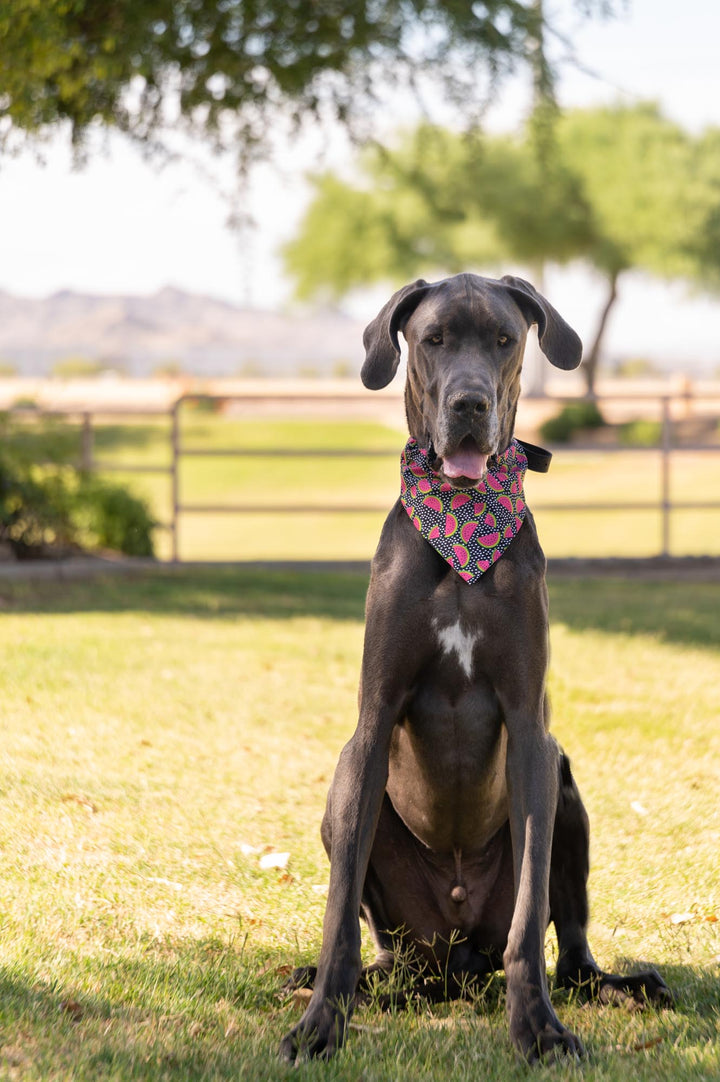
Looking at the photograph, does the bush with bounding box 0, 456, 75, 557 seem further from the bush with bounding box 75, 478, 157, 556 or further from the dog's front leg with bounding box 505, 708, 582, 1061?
the dog's front leg with bounding box 505, 708, 582, 1061

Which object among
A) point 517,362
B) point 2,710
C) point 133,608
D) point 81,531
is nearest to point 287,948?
point 517,362

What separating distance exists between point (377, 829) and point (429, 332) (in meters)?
1.29

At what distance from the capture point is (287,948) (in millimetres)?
3660

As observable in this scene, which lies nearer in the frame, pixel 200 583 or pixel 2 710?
pixel 2 710

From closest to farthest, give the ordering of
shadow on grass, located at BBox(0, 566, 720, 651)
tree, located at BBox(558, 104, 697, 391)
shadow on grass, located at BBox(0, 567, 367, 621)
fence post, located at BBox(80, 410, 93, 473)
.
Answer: shadow on grass, located at BBox(0, 566, 720, 651) < shadow on grass, located at BBox(0, 567, 367, 621) < fence post, located at BBox(80, 410, 93, 473) < tree, located at BBox(558, 104, 697, 391)

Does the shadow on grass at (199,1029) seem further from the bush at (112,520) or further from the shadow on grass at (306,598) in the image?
the bush at (112,520)

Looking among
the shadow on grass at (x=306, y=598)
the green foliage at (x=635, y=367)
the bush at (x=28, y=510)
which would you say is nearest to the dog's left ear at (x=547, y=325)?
the shadow on grass at (x=306, y=598)

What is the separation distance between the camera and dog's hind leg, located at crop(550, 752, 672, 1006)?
3.26 m

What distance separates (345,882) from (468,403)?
116 cm

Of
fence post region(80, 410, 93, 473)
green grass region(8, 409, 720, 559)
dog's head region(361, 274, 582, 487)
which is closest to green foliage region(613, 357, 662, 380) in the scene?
green grass region(8, 409, 720, 559)

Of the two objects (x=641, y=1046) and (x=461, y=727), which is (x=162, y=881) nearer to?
(x=461, y=727)

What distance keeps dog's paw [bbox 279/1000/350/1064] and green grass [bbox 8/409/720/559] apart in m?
7.43

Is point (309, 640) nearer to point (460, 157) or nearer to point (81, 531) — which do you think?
point (81, 531)

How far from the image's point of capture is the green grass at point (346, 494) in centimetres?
1609
